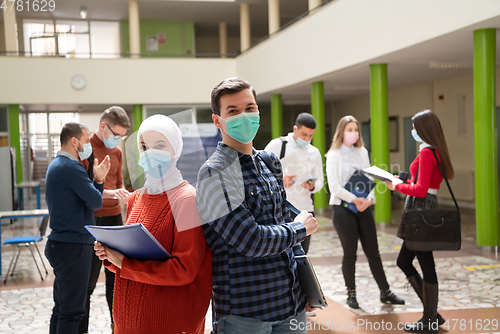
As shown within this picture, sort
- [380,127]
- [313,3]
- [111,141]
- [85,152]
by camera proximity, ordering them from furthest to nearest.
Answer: [313,3] < [380,127] < [111,141] < [85,152]

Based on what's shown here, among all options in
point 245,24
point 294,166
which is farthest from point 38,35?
point 294,166

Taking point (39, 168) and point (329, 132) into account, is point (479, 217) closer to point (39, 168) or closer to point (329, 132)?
point (329, 132)

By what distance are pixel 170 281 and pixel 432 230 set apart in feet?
8.43

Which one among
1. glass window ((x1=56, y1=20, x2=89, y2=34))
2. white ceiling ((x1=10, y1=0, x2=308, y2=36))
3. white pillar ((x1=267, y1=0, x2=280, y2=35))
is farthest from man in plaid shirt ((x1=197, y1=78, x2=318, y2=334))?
glass window ((x1=56, y1=20, x2=89, y2=34))

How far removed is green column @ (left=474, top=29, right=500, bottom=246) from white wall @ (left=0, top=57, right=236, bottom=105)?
9467 mm

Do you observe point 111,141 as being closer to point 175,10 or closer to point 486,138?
point 486,138

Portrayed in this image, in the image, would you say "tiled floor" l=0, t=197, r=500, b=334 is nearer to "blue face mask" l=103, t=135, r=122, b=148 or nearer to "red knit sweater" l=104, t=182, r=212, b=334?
"blue face mask" l=103, t=135, r=122, b=148

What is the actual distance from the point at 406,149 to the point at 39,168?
14.9 metres

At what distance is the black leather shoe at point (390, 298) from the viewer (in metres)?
4.43

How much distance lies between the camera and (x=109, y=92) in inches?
588

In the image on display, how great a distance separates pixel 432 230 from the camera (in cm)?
359

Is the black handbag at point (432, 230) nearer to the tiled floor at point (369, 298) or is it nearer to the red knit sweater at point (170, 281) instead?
the tiled floor at point (369, 298)

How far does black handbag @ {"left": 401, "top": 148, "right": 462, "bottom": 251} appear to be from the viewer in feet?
11.7

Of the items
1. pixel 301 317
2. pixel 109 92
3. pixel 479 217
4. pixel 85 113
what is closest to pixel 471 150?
pixel 479 217
